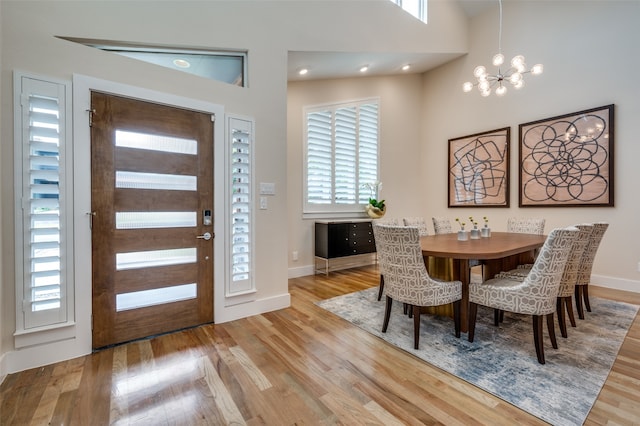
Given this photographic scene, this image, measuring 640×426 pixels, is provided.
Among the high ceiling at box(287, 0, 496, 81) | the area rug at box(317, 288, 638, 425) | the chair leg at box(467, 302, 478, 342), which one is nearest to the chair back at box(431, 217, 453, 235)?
the area rug at box(317, 288, 638, 425)

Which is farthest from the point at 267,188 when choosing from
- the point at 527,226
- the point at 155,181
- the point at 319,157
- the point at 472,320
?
the point at 527,226

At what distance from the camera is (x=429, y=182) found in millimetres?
5719

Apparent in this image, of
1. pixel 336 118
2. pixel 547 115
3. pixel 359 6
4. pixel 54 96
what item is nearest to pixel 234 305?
pixel 54 96

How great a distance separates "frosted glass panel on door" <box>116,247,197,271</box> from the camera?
2.27m

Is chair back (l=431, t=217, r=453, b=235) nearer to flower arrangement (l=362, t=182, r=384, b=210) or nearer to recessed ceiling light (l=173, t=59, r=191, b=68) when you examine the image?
flower arrangement (l=362, t=182, r=384, b=210)

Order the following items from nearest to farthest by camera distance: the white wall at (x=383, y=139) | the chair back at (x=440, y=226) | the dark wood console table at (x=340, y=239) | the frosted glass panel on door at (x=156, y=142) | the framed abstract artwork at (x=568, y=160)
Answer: the frosted glass panel on door at (x=156, y=142)
the framed abstract artwork at (x=568, y=160)
the chair back at (x=440, y=226)
the dark wood console table at (x=340, y=239)
the white wall at (x=383, y=139)

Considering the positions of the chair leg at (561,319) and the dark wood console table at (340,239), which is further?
the dark wood console table at (340,239)

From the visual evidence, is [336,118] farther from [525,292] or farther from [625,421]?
[625,421]

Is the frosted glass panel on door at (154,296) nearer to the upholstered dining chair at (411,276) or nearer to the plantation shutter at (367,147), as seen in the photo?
the upholstered dining chair at (411,276)

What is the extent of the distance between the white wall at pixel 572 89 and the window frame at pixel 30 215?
5.60 m

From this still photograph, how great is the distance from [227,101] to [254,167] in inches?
27.6

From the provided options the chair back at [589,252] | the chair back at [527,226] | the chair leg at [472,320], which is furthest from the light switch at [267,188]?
the chair back at [527,226]

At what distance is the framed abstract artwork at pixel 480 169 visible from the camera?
4.64 meters

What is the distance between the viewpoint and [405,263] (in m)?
2.21
